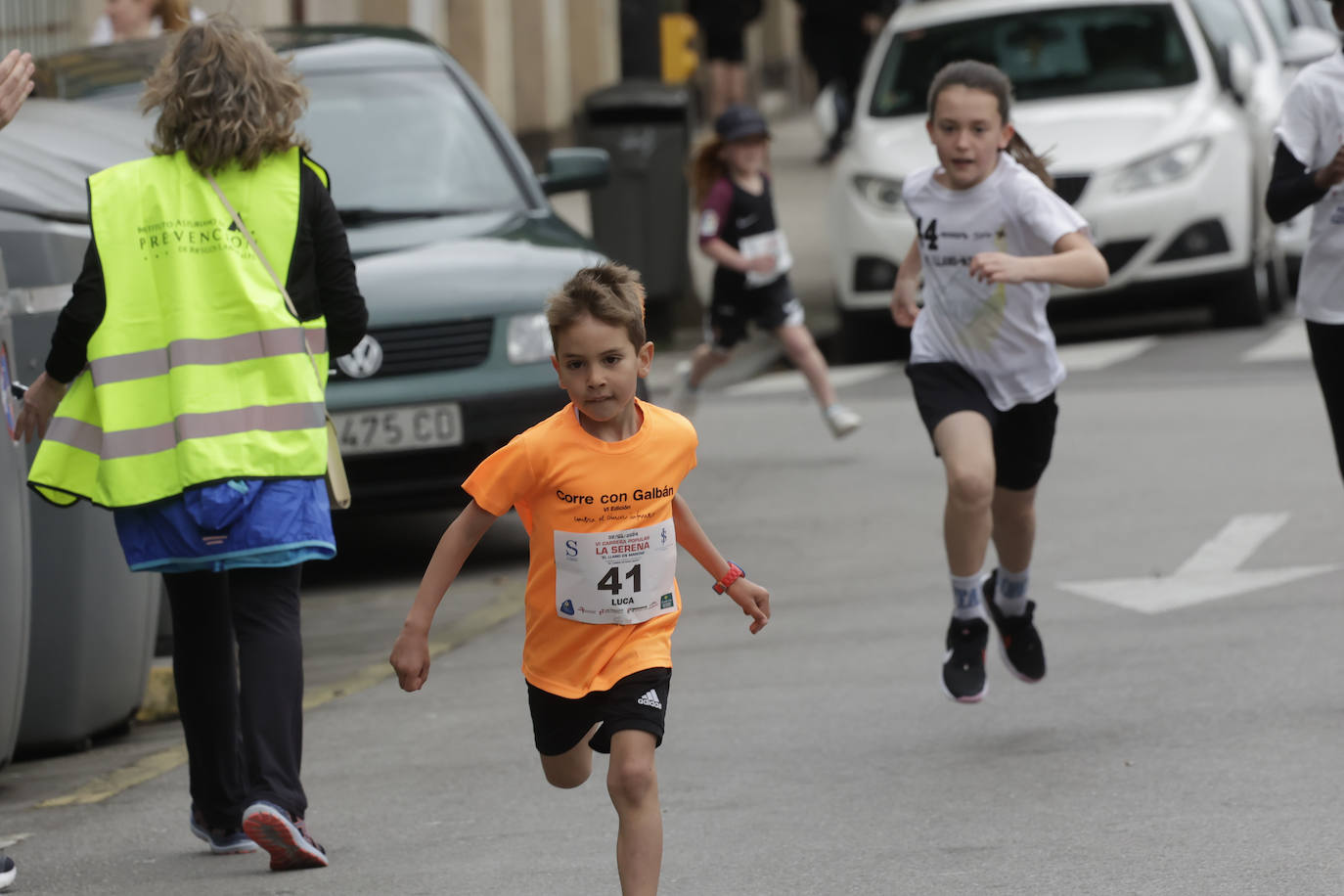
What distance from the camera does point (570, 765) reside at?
4469 millimetres

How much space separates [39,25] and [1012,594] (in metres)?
10.3

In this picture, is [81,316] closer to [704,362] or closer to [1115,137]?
[704,362]

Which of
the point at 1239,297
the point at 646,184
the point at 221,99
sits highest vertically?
the point at 221,99

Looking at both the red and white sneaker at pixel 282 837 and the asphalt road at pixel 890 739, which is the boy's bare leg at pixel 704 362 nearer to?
the asphalt road at pixel 890 739

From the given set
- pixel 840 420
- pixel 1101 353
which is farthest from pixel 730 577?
pixel 1101 353

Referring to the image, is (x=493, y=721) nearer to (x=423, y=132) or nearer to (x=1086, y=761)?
(x=1086, y=761)

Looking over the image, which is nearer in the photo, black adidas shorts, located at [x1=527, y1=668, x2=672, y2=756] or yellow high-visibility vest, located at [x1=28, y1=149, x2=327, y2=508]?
black adidas shorts, located at [x1=527, y1=668, x2=672, y2=756]

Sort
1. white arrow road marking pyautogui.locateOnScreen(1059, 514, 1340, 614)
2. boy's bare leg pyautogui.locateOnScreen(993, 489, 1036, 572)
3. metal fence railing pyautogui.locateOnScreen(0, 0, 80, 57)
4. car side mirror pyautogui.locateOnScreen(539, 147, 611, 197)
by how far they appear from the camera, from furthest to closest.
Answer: metal fence railing pyautogui.locateOnScreen(0, 0, 80, 57), car side mirror pyautogui.locateOnScreen(539, 147, 611, 197), white arrow road marking pyautogui.locateOnScreen(1059, 514, 1340, 614), boy's bare leg pyautogui.locateOnScreen(993, 489, 1036, 572)

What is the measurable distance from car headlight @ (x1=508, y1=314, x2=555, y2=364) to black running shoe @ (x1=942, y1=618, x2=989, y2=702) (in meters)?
2.75

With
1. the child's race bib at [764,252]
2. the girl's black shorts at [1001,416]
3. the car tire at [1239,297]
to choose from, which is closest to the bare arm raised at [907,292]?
the girl's black shorts at [1001,416]

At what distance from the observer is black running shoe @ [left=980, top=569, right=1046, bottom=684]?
629 cm

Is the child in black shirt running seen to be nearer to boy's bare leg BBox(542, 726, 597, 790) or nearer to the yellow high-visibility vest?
the yellow high-visibility vest

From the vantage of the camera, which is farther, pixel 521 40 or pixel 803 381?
pixel 521 40

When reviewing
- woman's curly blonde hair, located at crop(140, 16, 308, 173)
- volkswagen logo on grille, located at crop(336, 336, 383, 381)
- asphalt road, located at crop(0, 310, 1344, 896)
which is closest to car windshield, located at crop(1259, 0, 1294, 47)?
asphalt road, located at crop(0, 310, 1344, 896)
